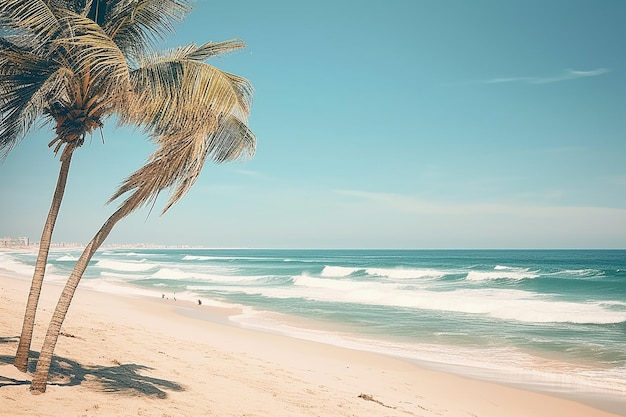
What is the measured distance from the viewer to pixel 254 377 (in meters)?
9.08

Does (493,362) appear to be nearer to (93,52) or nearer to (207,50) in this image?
(207,50)

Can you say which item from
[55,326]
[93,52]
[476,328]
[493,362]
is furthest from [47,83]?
[476,328]

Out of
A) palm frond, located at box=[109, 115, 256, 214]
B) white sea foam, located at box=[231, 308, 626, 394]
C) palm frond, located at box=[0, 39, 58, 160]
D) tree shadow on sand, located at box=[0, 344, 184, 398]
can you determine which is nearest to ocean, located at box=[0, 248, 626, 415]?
white sea foam, located at box=[231, 308, 626, 394]

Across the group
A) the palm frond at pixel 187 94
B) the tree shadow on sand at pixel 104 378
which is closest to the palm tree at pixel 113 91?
the palm frond at pixel 187 94

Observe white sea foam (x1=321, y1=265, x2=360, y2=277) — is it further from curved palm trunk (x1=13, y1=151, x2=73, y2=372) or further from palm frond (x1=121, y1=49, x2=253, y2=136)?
palm frond (x1=121, y1=49, x2=253, y2=136)

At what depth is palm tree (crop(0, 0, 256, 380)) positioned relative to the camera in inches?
199

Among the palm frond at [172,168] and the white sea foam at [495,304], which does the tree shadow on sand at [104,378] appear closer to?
the palm frond at [172,168]

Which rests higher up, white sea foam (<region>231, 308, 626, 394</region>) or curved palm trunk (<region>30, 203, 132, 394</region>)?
curved palm trunk (<region>30, 203, 132, 394</region>)

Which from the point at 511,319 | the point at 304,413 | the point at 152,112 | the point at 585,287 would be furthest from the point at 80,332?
the point at 585,287

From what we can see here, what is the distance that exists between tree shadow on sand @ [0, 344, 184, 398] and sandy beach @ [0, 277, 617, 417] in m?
0.02

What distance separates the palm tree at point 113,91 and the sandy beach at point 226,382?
913mm

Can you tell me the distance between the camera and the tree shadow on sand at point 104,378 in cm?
638

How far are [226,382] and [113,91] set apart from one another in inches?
207

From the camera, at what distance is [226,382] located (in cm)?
824
